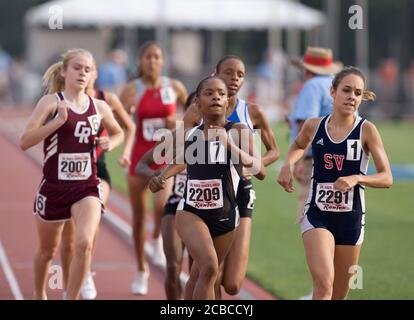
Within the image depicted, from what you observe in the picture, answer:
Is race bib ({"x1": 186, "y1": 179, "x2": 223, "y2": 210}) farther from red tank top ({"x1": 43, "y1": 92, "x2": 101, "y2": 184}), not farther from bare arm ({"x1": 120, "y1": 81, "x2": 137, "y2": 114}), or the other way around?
bare arm ({"x1": 120, "y1": 81, "x2": 137, "y2": 114})

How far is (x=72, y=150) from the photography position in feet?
30.0

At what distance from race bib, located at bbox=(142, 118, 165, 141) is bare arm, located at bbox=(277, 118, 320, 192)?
Result: 3.24 metres

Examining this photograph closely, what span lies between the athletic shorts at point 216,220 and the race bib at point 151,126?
3.32m

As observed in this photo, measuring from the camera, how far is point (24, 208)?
59.9 ft

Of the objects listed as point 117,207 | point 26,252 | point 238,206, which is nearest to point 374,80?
point 117,207

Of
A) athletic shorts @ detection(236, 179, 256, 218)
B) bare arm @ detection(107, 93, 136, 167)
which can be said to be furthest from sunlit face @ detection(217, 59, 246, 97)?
bare arm @ detection(107, 93, 136, 167)

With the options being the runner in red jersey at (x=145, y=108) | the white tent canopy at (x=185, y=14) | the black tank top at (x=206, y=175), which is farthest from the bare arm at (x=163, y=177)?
the white tent canopy at (x=185, y=14)

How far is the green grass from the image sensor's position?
37.2 ft

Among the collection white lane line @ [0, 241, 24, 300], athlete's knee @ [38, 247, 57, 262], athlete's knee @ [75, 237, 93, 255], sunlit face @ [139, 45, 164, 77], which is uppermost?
sunlit face @ [139, 45, 164, 77]

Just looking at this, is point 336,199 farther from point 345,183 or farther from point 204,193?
point 204,193

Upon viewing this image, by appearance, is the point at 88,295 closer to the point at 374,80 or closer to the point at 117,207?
the point at 117,207

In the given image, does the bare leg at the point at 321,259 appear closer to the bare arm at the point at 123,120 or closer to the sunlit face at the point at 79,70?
the sunlit face at the point at 79,70
